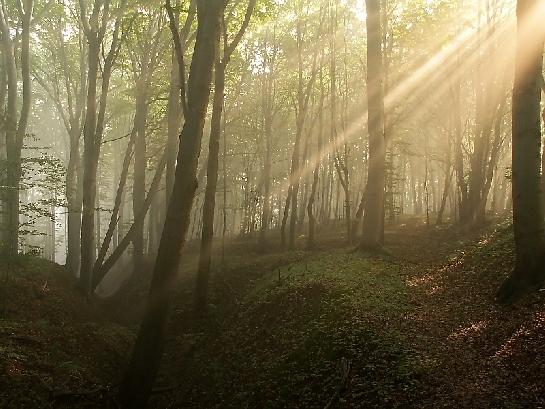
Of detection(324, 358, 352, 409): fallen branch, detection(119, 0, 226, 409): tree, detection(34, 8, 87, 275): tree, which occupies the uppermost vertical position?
detection(34, 8, 87, 275): tree

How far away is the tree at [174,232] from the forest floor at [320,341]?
1151 mm

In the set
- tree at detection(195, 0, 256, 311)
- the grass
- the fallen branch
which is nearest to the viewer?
the fallen branch

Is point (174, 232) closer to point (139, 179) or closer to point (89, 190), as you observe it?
point (89, 190)

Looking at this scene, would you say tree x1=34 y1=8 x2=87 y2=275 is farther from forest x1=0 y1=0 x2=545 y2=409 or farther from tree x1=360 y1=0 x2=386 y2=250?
tree x1=360 y1=0 x2=386 y2=250

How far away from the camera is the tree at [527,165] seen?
796 cm

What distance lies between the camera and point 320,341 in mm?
8750

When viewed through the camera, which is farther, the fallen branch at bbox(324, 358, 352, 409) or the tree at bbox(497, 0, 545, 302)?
the tree at bbox(497, 0, 545, 302)

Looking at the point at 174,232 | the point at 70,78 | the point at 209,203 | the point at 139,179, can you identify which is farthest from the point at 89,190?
the point at 70,78

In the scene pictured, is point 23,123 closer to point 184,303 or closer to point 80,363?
point 184,303

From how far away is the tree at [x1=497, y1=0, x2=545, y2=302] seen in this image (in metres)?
7.96

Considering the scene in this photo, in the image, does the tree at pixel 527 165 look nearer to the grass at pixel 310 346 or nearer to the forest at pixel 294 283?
the forest at pixel 294 283

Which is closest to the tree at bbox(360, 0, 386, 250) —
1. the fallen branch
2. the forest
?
the forest

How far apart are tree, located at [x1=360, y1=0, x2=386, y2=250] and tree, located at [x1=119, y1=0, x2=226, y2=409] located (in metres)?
9.99

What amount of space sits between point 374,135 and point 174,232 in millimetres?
11330
